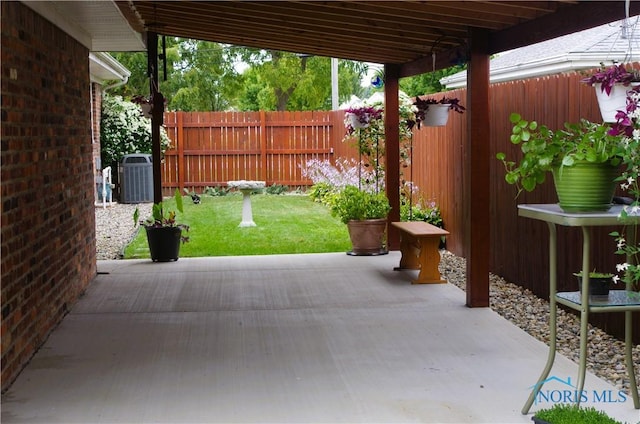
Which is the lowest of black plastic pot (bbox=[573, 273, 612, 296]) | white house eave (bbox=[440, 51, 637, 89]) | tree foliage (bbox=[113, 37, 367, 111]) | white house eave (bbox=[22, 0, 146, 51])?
black plastic pot (bbox=[573, 273, 612, 296])

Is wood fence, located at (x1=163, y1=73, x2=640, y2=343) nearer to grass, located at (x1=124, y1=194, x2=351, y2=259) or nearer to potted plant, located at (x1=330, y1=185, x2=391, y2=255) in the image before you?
potted plant, located at (x1=330, y1=185, x2=391, y2=255)

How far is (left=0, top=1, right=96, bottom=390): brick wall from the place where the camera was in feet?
16.4

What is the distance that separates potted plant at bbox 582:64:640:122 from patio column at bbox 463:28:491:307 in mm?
2599

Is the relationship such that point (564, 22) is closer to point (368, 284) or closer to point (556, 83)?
point (556, 83)

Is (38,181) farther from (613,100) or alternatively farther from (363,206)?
(363,206)

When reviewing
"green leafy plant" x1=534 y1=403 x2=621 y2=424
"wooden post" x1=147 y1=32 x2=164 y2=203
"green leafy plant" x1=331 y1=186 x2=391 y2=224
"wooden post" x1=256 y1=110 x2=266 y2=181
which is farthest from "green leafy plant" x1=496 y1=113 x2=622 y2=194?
"wooden post" x1=256 y1=110 x2=266 y2=181

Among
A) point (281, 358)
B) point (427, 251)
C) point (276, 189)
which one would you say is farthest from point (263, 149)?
point (281, 358)

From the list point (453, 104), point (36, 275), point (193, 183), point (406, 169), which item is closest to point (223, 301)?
point (36, 275)

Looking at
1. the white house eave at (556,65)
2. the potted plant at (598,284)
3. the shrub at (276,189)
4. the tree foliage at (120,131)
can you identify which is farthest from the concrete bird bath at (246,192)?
the potted plant at (598,284)

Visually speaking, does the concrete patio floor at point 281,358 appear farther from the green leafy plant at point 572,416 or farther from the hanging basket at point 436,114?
the hanging basket at point 436,114

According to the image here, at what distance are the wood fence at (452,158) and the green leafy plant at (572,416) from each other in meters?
1.94

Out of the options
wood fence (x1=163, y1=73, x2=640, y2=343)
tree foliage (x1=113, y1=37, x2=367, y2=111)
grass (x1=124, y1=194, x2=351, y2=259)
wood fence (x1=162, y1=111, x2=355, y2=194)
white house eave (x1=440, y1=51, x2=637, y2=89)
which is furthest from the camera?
tree foliage (x1=113, y1=37, x2=367, y2=111)

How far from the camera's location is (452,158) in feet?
33.7

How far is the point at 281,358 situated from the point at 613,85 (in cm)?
268
